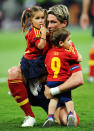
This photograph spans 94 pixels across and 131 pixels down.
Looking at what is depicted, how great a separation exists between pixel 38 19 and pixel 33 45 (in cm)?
31

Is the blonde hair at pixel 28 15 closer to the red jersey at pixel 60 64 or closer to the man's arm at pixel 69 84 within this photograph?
the red jersey at pixel 60 64

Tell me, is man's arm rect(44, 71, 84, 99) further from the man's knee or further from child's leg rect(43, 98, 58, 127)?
the man's knee

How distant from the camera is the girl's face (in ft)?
19.1

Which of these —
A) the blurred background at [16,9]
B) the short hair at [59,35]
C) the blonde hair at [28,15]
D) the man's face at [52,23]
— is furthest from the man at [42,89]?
the blurred background at [16,9]

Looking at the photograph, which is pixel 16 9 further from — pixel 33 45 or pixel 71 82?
pixel 71 82

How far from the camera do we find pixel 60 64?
5.54 m

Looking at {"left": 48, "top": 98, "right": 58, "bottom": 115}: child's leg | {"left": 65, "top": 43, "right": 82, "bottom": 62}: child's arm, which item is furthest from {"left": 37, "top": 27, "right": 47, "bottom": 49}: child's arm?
{"left": 48, "top": 98, "right": 58, "bottom": 115}: child's leg

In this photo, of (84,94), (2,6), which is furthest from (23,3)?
(84,94)

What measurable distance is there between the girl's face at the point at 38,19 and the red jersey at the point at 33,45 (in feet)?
0.23

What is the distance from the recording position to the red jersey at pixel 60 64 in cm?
553

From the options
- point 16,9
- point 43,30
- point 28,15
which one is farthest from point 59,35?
point 16,9

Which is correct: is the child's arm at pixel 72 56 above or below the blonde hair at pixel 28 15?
below

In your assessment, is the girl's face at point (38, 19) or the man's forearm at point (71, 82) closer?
the man's forearm at point (71, 82)

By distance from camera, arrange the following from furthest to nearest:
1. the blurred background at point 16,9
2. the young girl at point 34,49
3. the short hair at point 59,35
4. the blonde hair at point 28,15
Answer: the blurred background at point 16,9, the blonde hair at point 28,15, the young girl at point 34,49, the short hair at point 59,35
